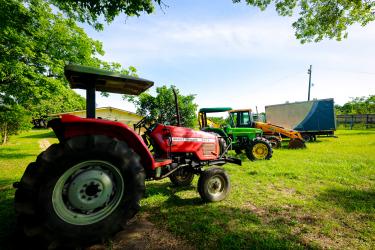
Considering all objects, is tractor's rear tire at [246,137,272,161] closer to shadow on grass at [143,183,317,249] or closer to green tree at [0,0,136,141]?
shadow on grass at [143,183,317,249]

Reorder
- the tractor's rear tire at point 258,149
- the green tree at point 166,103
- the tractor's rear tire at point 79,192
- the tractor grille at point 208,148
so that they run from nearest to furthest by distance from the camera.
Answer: the tractor's rear tire at point 79,192 → the tractor grille at point 208,148 → the tractor's rear tire at point 258,149 → the green tree at point 166,103

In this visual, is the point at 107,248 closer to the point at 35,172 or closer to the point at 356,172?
the point at 35,172

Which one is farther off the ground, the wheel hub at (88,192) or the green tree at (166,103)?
the green tree at (166,103)

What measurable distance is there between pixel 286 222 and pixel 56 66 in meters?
10.2

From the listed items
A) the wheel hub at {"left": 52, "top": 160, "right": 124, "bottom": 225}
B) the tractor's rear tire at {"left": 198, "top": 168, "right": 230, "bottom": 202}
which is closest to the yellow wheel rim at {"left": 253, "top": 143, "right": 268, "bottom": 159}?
the tractor's rear tire at {"left": 198, "top": 168, "right": 230, "bottom": 202}

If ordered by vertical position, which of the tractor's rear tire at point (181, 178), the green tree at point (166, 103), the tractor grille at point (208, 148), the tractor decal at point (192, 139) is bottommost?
the tractor's rear tire at point (181, 178)

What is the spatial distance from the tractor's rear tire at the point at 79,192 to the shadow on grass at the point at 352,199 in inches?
142

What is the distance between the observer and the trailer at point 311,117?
51.2 feet

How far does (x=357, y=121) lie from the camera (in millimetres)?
28203

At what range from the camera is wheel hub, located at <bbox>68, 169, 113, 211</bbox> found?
7.73 feet

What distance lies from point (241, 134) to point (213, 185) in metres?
6.23

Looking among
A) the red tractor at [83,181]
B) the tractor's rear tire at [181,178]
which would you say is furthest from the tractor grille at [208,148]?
the red tractor at [83,181]

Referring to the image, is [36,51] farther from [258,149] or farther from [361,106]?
[361,106]

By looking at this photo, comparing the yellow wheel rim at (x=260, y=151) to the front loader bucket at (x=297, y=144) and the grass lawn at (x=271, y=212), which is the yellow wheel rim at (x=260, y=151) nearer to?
the grass lawn at (x=271, y=212)
